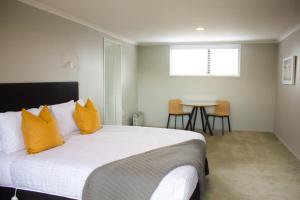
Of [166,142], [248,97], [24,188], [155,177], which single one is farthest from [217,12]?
[248,97]

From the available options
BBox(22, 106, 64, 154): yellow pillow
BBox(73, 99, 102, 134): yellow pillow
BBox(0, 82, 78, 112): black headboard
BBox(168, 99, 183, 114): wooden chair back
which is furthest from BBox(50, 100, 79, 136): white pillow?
BBox(168, 99, 183, 114): wooden chair back

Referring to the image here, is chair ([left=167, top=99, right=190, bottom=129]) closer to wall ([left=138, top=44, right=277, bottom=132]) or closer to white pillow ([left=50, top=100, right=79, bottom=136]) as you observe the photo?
wall ([left=138, top=44, right=277, bottom=132])

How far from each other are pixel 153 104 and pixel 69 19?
369 centimetres

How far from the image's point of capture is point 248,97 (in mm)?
6402

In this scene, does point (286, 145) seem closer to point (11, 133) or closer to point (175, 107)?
point (175, 107)

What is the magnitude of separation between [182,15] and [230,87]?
337cm

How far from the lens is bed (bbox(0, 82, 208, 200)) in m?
2.07

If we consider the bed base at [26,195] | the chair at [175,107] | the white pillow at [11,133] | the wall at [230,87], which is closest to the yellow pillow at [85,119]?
the white pillow at [11,133]

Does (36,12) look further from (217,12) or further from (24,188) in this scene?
(217,12)

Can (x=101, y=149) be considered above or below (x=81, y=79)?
below

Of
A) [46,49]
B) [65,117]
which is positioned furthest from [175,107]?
[46,49]

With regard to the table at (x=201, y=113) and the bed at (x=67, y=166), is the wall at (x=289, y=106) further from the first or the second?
the bed at (x=67, y=166)

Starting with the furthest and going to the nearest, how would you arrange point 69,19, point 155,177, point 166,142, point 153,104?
point 153,104
point 69,19
point 166,142
point 155,177

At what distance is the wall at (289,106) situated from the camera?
434 cm
